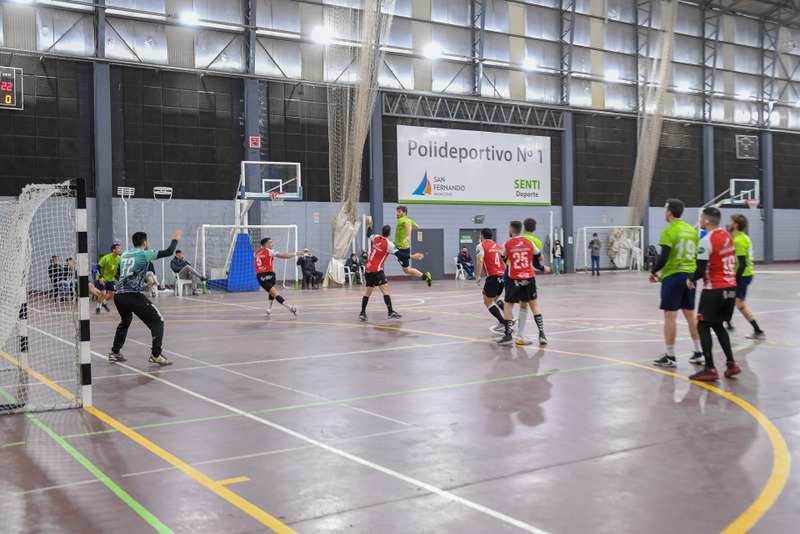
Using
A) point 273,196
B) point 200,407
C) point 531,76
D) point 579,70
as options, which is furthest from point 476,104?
point 200,407

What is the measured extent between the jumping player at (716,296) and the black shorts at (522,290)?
3.34m

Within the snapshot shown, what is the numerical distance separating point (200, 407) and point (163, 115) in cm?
2648

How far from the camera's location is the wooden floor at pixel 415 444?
5109 millimetres

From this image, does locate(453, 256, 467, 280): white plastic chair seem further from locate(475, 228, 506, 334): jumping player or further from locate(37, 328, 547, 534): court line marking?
locate(37, 328, 547, 534): court line marking

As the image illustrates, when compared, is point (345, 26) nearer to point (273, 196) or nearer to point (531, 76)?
point (273, 196)

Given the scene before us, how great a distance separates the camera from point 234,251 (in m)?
30.7

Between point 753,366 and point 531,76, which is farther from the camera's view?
point 531,76

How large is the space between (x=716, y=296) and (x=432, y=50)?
105 feet

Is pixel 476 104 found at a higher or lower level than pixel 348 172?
higher

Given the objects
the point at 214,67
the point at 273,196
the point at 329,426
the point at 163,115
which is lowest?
the point at 329,426

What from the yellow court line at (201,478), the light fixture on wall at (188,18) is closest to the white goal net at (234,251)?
the light fixture on wall at (188,18)

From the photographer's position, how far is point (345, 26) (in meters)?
33.9

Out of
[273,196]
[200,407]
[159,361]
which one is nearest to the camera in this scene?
[200,407]

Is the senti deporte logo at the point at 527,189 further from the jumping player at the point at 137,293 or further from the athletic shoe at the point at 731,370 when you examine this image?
the athletic shoe at the point at 731,370
